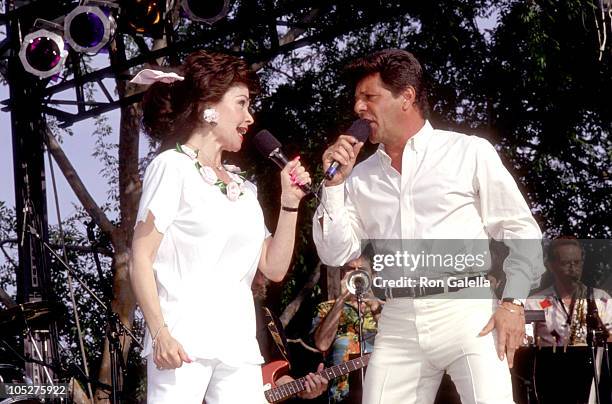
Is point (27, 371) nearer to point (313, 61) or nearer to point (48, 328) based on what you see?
point (48, 328)

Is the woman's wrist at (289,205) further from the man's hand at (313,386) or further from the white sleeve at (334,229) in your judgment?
the man's hand at (313,386)

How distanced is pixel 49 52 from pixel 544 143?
764 centimetres

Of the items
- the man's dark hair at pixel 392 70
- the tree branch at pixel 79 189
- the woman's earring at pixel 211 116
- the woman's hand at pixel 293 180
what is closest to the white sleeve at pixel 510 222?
the man's dark hair at pixel 392 70

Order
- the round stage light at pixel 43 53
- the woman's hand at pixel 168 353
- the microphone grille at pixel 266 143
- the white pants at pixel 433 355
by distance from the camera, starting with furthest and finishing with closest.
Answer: the round stage light at pixel 43 53 → the microphone grille at pixel 266 143 → the white pants at pixel 433 355 → the woman's hand at pixel 168 353

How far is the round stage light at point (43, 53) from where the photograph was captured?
23.8 ft

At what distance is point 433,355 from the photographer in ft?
11.4

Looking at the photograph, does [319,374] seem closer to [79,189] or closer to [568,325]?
[568,325]

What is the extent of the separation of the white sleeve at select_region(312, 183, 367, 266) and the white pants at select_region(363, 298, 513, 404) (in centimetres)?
31

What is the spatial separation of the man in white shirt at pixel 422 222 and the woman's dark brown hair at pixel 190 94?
0.51 m

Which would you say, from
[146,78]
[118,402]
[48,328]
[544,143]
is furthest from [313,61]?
[146,78]

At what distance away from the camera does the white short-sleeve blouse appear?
126 inches

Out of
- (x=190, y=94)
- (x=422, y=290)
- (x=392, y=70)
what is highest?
(x=392, y=70)

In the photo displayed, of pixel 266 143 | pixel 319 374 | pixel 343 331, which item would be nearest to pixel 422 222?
pixel 266 143

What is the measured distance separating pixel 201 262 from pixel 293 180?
1.73 feet
